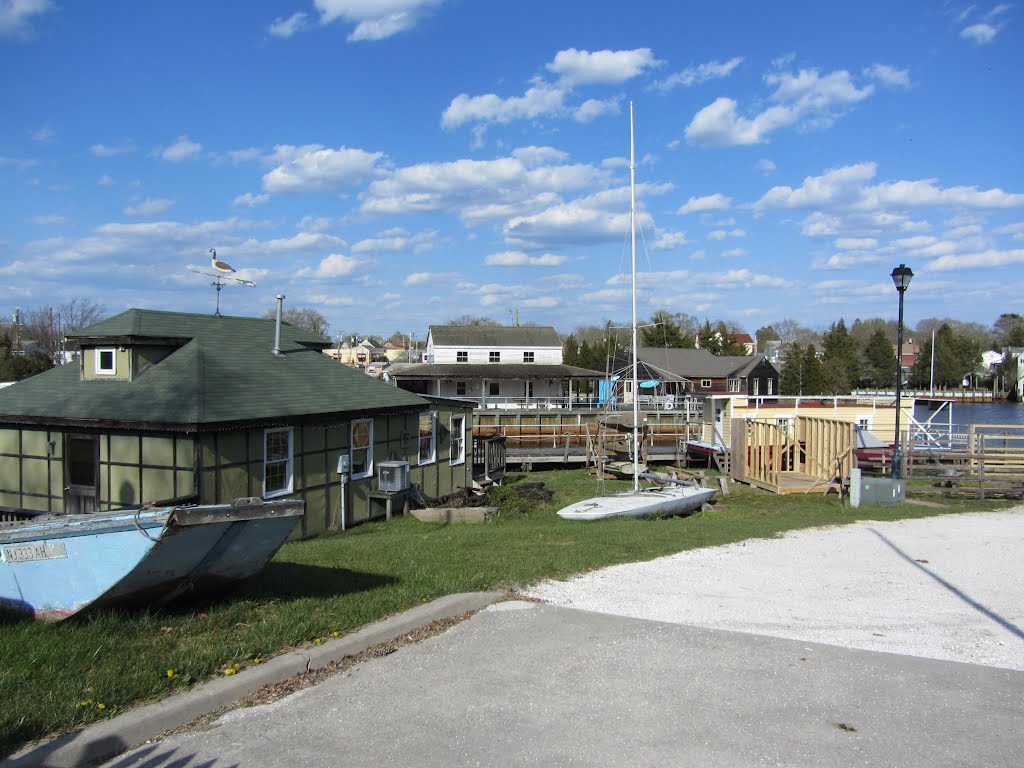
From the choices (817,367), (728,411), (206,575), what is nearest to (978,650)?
(206,575)

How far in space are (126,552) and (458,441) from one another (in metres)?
17.2

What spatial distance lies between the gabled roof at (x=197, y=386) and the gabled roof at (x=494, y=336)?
36.3 meters

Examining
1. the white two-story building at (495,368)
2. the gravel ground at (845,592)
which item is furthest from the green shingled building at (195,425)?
the white two-story building at (495,368)

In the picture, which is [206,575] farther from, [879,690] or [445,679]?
[879,690]

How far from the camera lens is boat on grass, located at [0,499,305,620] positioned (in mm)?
5883

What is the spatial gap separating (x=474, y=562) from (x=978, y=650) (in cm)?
566

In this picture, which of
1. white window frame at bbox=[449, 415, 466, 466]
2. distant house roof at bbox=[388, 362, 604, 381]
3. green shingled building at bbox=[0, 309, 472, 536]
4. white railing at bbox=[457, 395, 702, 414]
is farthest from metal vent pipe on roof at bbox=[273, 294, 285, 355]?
distant house roof at bbox=[388, 362, 604, 381]

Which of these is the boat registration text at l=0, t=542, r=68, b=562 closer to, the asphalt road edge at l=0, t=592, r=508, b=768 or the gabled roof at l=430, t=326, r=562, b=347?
the asphalt road edge at l=0, t=592, r=508, b=768

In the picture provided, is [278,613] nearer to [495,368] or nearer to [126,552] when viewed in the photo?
[126,552]

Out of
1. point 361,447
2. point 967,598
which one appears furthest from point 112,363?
point 967,598

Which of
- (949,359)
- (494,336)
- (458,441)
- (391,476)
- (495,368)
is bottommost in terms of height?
(391,476)

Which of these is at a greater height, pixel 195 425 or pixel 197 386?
pixel 197 386

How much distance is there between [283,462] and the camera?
1548 centimetres

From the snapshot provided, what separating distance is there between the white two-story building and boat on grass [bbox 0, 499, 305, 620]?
43932 mm
